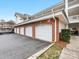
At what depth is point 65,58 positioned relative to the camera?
16.4ft

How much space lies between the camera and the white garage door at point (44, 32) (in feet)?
31.9

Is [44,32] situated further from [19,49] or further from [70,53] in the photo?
[70,53]

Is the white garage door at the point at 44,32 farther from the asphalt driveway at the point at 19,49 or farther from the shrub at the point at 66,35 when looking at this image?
the shrub at the point at 66,35

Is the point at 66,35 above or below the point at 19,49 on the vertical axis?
above

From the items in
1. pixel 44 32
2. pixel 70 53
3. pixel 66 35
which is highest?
pixel 44 32

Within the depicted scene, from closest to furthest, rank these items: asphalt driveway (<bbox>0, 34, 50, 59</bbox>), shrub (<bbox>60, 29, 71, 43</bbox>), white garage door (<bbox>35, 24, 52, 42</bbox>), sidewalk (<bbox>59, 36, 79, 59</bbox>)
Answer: sidewalk (<bbox>59, 36, 79, 59</bbox>) → asphalt driveway (<bbox>0, 34, 50, 59</bbox>) → shrub (<bbox>60, 29, 71, 43</bbox>) → white garage door (<bbox>35, 24, 52, 42</bbox>)

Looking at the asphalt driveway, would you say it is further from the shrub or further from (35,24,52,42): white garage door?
the shrub

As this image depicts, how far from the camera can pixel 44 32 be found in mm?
10609

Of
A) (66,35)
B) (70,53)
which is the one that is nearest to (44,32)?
(66,35)

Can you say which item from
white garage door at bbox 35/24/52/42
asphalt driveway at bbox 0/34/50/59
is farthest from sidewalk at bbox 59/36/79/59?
white garage door at bbox 35/24/52/42

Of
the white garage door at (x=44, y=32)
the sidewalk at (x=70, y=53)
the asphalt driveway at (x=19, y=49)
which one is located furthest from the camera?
the white garage door at (x=44, y=32)

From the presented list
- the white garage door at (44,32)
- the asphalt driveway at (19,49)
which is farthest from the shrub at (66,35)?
the asphalt driveway at (19,49)

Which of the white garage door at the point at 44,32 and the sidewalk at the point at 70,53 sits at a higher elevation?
the white garage door at the point at 44,32

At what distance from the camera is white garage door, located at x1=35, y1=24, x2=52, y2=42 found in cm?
972
